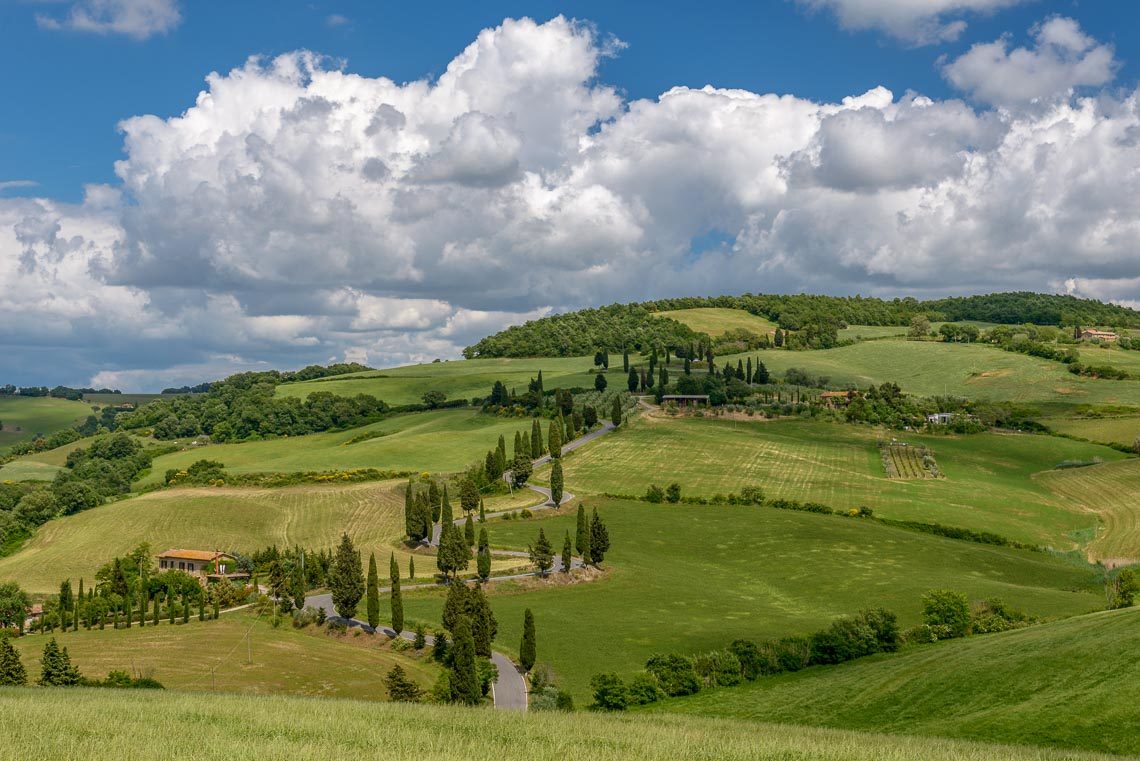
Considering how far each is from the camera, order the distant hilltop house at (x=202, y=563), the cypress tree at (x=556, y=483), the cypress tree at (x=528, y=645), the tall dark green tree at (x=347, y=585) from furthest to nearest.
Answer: the cypress tree at (x=556, y=483)
the distant hilltop house at (x=202, y=563)
the tall dark green tree at (x=347, y=585)
the cypress tree at (x=528, y=645)

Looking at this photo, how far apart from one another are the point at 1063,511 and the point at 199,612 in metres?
114

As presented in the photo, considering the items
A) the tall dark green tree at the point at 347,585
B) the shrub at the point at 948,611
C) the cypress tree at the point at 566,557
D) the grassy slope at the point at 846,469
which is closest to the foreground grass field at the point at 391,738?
the shrub at the point at 948,611

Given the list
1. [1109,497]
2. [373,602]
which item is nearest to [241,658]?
[373,602]

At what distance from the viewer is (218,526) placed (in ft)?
474

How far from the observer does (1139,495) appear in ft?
448

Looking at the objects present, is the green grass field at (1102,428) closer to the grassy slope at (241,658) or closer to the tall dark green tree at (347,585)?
the tall dark green tree at (347,585)

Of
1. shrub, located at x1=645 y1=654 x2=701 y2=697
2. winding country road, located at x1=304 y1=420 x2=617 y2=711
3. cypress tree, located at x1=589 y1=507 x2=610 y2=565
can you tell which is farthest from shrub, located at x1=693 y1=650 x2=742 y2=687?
cypress tree, located at x1=589 y1=507 x2=610 y2=565

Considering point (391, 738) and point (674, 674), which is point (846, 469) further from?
point (391, 738)

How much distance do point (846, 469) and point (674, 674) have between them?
98839 millimetres

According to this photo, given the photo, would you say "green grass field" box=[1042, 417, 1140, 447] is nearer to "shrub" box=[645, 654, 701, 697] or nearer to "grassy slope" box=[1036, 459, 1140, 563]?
"grassy slope" box=[1036, 459, 1140, 563]

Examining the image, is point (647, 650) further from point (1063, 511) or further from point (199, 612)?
point (1063, 511)

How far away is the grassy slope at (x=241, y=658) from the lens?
6962 cm

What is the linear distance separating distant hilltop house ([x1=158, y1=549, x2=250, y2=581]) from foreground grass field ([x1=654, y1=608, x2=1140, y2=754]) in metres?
80.7

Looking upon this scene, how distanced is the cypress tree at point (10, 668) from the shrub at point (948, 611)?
68906 millimetres
